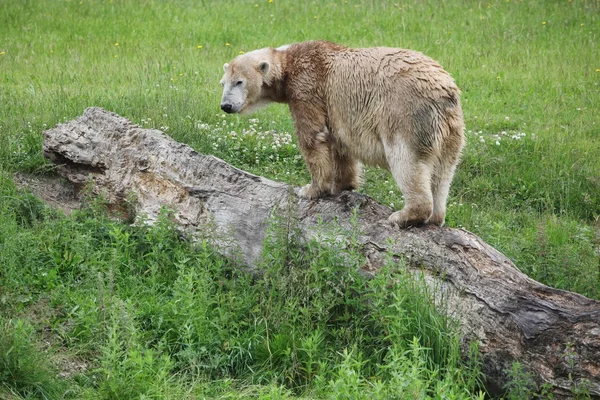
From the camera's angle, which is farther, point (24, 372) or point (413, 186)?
point (413, 186)

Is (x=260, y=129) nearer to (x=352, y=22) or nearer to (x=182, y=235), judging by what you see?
(x=182, y=235)

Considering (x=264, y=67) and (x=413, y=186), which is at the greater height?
(x=264, y=67)

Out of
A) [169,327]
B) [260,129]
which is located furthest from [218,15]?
[169,327]

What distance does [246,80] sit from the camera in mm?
7805

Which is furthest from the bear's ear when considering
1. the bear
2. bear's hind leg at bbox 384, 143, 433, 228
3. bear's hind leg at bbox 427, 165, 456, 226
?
bear's hind leg at bbox 427, 165, 456, 226

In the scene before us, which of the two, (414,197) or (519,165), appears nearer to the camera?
(414,197)

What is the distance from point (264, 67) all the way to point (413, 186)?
211 centimetres

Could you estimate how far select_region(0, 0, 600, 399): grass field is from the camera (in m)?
5.62

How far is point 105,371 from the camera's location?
527 centimetres

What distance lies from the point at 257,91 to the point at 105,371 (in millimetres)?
3567

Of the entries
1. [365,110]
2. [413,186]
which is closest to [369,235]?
[413,186]

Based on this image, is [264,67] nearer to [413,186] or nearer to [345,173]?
[345,173]

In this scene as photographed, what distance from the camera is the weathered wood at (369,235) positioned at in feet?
17.1

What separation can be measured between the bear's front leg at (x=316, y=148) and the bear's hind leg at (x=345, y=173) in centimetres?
29
